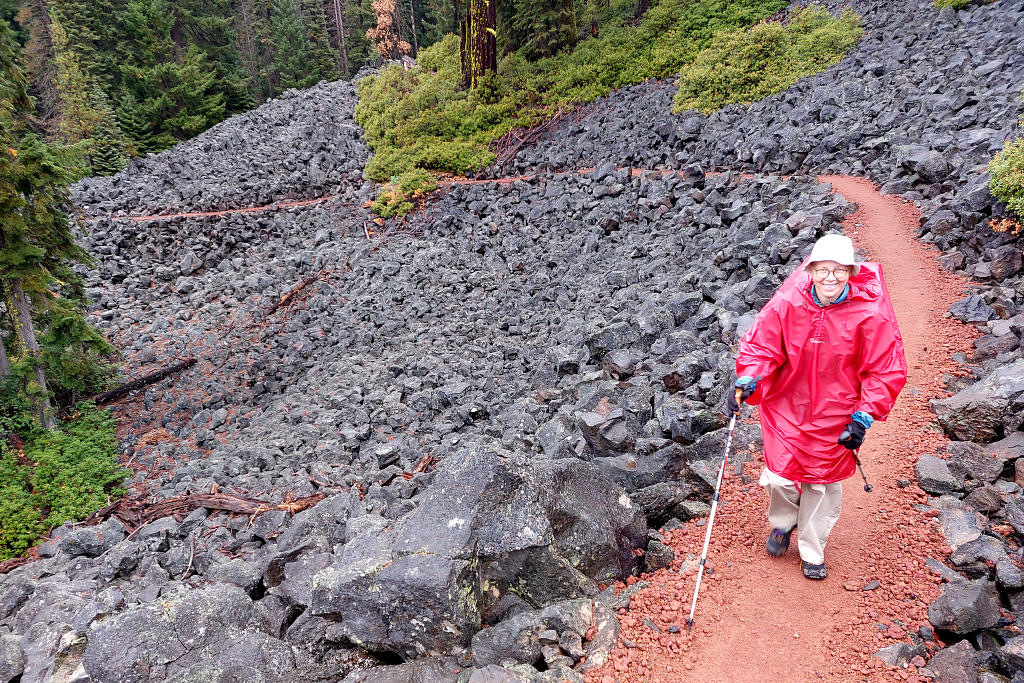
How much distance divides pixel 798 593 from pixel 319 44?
50.1 m

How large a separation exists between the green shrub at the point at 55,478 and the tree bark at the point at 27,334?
1.43 feet

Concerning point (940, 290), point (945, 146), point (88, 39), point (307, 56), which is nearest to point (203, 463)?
point (940, 290)

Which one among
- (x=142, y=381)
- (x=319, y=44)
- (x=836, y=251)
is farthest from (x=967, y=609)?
(x=319, y=44)

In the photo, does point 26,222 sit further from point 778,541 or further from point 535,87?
point 535,87

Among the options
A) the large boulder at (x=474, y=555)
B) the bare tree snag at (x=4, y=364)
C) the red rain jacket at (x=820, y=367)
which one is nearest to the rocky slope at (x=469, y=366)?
the large boulder at (x=474, y=555)

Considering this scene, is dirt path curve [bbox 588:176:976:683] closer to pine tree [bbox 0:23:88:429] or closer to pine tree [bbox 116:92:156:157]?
pine tree [bbox 0:23:88:429]

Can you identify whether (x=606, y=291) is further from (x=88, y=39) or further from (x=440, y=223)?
(x=88, y=39)

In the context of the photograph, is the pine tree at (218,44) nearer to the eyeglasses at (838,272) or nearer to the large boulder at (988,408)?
the eyeglasses at (838,272)

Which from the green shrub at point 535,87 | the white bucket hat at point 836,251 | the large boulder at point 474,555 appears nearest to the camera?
the white bucket hat at point 836,251

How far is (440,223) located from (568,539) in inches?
533

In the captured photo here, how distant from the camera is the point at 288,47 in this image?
41.1 metres

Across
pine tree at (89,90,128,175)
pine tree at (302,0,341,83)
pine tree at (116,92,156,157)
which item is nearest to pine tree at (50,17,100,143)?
pine tree at (89,90,128,175)

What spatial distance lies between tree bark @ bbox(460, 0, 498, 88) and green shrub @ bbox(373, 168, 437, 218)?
5957mm

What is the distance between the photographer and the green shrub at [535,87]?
64.8 ft
